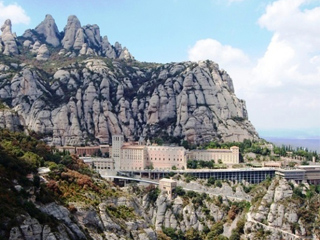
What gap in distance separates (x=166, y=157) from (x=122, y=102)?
39.4 m

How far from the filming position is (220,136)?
14088 cm

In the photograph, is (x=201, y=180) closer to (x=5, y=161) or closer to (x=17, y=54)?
(x=5, y=161)

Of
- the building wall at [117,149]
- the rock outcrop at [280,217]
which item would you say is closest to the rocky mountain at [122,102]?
the building wall at [117,149]

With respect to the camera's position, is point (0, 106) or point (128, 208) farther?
point (0, 106)

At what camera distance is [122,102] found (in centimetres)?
15350

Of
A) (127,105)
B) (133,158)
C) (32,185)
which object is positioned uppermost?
(127,105)

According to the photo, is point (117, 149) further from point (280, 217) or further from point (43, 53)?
point (43, 53)

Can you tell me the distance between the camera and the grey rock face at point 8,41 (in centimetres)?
18412

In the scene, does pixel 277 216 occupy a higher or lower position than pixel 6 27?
lower

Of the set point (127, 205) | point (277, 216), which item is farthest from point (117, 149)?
point (127, 205)

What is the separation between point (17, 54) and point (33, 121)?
5475cm

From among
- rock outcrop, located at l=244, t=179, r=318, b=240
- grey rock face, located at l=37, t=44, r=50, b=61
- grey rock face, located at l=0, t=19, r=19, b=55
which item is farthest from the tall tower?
grey rock face, located at l=0, t=19, r=19, b=55

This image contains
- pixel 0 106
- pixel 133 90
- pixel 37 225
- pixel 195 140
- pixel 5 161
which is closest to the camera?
pixel 37 225

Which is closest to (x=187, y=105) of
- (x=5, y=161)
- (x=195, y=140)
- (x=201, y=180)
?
(x=195, y=140)
